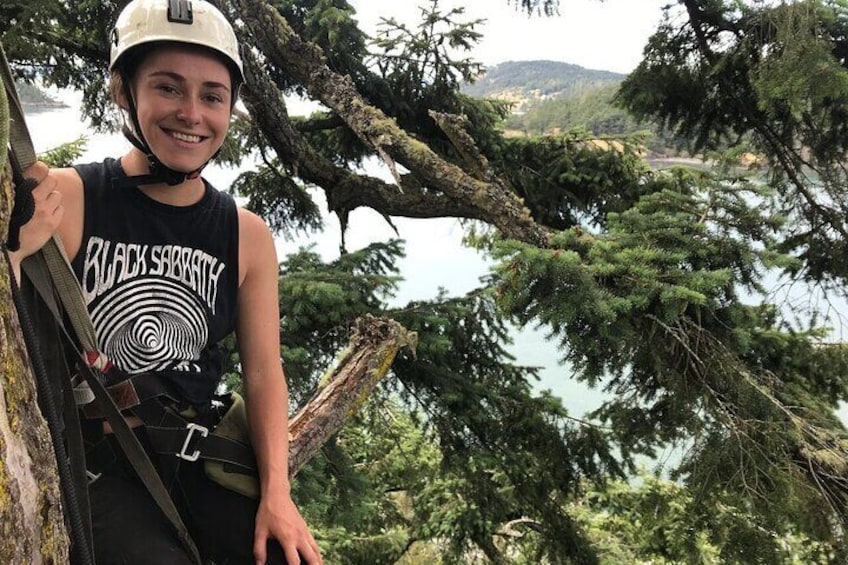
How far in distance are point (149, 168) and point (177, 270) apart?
255 millimetres

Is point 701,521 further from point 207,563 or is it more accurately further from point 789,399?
point 207,563

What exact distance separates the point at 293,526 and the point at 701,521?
8.79ft

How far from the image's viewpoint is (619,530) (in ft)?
32.0

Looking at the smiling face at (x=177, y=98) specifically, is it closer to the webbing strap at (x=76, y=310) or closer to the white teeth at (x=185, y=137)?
the white teeth at (x=185, y=137)

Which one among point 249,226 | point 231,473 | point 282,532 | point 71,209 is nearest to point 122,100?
point 71,209

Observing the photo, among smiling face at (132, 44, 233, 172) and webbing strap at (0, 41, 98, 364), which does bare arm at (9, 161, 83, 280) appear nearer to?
webbing strap at (0, 41, 98, 364)

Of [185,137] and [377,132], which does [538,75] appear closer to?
[377,132]

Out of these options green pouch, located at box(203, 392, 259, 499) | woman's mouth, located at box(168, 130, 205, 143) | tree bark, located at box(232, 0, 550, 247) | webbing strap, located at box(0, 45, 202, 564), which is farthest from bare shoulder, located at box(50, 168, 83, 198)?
tree bark, located at box(232, 0, 550, 247)

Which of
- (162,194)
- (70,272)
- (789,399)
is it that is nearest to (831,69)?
(789,399)

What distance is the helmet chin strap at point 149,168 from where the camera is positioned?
1.34 meters

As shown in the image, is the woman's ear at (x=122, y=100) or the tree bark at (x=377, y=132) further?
the tree bark at (x=377, y=132)

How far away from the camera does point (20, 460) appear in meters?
0.68

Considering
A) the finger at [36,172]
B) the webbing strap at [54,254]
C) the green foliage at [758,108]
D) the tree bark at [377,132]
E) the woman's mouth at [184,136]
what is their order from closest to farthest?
1. the webbing strap at [54,254]
2. the finger at [36,172]
3. the woman's mouth at [184,136]
4. the green foliage at [758,108]
5. the tree bark at [377,132]

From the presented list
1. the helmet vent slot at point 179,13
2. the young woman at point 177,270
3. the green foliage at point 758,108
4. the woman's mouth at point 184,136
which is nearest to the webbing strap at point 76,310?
the young woman at point 177,270
